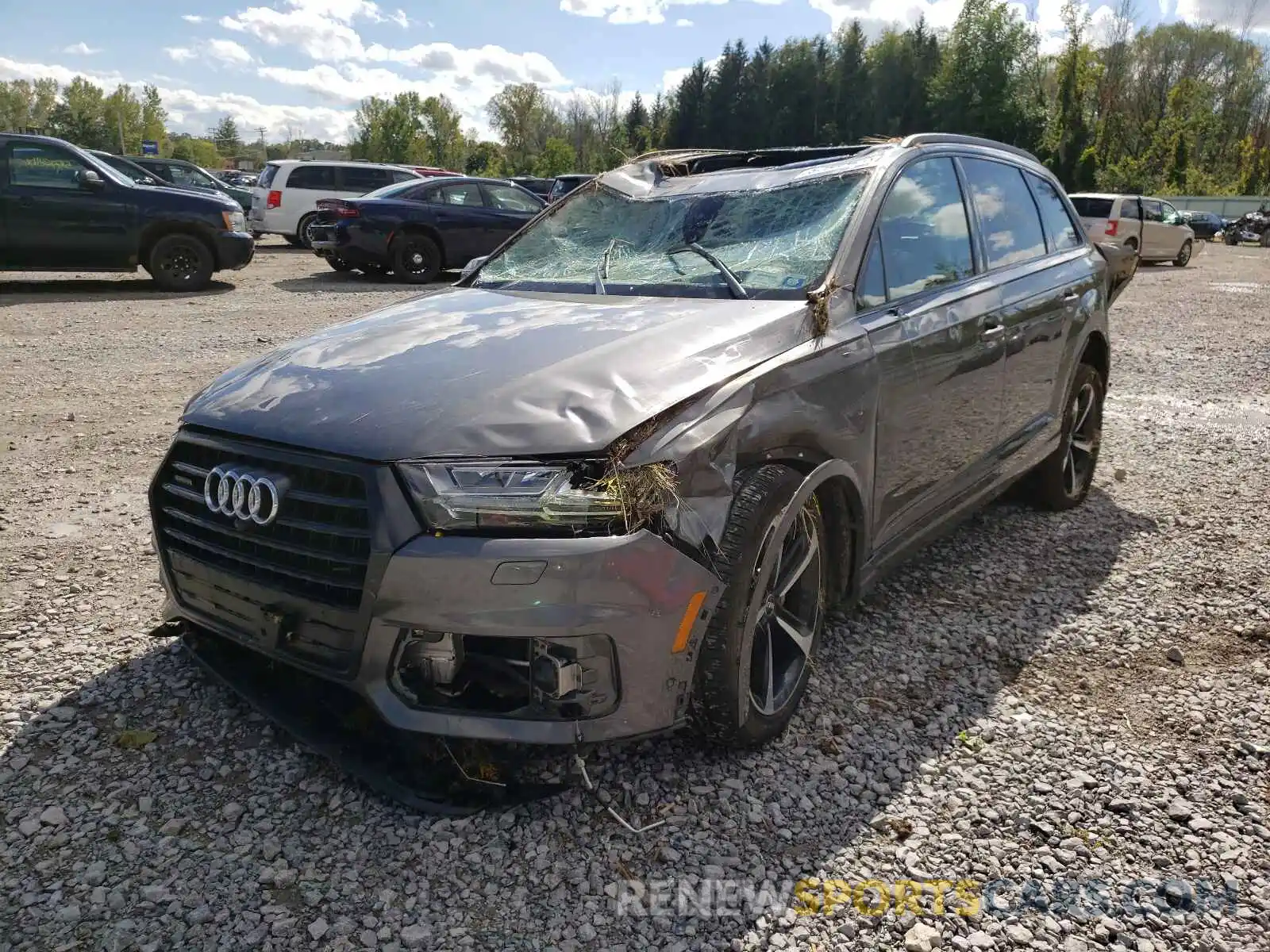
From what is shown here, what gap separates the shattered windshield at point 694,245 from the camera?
3186mm

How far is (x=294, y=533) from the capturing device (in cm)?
240

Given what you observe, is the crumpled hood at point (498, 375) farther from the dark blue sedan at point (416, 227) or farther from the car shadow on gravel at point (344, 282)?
the dark blue sedan at point (416, 227)

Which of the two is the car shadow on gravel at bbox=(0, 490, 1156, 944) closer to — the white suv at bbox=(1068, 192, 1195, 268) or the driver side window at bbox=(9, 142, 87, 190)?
the driver side window at bbox=(9, 142, 87, 190)

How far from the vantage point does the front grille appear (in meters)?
2.31

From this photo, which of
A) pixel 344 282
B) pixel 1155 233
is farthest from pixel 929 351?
pixel 1155 233

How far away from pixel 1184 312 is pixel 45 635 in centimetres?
1428

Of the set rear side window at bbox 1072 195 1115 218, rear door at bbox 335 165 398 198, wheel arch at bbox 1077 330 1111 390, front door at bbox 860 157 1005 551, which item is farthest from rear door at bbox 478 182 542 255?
rear side window at bbox 1072 195 1115 218

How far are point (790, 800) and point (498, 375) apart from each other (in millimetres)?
1372

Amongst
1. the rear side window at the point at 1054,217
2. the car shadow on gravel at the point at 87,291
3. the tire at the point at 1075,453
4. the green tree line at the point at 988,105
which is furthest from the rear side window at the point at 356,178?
the green tree line at the point at 988,105

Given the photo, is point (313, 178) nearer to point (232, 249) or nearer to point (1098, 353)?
point (232, 249)

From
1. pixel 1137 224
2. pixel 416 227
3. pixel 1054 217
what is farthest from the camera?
pixel 1137 224

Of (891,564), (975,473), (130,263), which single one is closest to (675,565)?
(891,564)

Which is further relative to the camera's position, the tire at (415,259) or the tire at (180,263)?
the tire at (415,259)

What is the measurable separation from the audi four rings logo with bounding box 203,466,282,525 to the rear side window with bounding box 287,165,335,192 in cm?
1905
